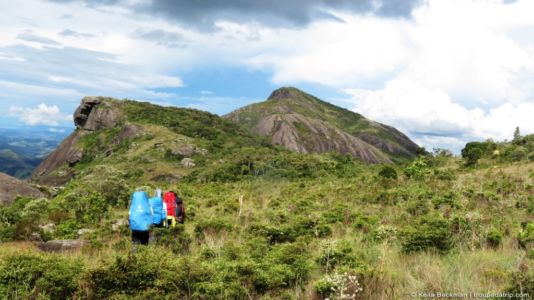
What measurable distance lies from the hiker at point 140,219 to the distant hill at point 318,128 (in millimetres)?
80470

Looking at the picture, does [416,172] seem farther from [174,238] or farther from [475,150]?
[174,238]

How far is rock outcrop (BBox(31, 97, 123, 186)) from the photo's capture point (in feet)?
220

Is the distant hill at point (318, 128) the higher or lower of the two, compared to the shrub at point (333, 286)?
higher

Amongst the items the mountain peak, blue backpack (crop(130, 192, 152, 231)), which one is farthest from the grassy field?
the mountain peak

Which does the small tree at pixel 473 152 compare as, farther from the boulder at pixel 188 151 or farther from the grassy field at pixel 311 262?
the boulder at pixel 188 151

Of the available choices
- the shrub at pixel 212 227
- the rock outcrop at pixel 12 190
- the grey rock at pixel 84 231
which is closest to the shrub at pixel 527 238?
the shrub at pixel 212 227

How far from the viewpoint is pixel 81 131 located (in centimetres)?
7600

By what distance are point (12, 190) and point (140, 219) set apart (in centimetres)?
1957

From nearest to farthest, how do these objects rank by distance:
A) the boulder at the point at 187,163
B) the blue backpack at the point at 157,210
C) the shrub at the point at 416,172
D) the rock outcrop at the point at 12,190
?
the blue backpack at the point at 157,210
the rock outcrop at the point at 12,190
the shrub at the point at 416,172
the boulder at the point at 187,163

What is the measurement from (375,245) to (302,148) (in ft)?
273

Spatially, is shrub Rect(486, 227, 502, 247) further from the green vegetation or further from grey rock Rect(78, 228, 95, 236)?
grey rock Rect(78, 228, 95, 236)

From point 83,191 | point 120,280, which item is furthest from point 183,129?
point 120,280

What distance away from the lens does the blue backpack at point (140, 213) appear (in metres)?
9.12

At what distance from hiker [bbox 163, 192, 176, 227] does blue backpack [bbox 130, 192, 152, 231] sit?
3.49 feet
